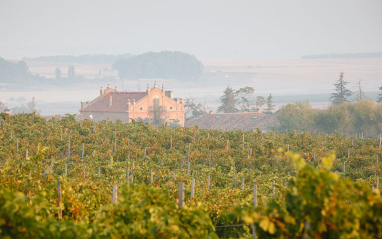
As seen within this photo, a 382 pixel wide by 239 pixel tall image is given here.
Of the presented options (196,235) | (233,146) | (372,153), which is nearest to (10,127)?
(233,146)

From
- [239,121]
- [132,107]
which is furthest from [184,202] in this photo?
[132,107]

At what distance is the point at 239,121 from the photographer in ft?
251

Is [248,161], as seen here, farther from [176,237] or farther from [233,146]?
[176,237]

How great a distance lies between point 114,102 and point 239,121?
65.5 ft

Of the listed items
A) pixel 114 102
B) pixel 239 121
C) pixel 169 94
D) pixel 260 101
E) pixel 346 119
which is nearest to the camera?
pixel 346 119

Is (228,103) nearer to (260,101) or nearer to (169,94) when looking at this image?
(260,101)

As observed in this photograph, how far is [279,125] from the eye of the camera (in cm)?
7131

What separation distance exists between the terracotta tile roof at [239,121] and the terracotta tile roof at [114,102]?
11.4 meters

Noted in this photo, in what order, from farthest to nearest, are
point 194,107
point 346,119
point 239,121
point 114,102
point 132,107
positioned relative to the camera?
point 194,107
point 114,102
point 132,107
point 239,121
point 346,119

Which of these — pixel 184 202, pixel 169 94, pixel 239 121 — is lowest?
pixel 239 121

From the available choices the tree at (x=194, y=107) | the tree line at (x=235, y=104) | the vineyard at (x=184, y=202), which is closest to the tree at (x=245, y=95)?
the tree line at (x=235, y=104)

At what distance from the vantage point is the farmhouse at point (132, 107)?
76750 mm

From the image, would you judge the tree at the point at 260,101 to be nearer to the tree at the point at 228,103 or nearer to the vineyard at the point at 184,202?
the tree at the point at 228,103

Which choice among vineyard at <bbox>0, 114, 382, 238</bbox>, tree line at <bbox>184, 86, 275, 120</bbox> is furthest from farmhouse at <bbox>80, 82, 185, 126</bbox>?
vineyard at <bbox>0, 114, 382, 238</bbox>
